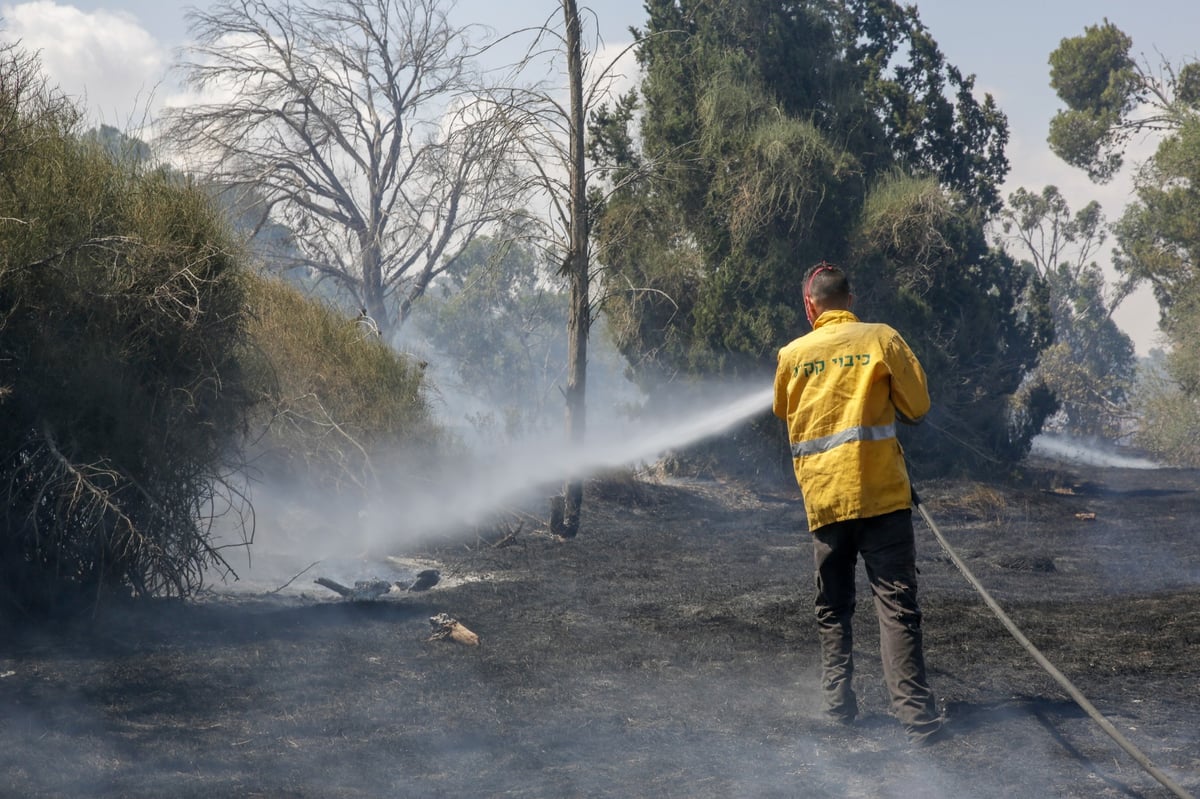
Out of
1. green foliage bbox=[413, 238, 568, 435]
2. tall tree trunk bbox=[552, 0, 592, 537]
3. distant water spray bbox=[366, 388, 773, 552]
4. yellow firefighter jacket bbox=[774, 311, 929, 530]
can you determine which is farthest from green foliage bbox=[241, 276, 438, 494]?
green foliage bbox=[413, 238, 568, 435]

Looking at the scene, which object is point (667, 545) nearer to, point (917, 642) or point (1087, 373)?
point (917, 642)

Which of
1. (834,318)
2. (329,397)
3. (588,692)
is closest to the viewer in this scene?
Answer: (834,318)

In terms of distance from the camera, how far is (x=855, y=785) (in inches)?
150

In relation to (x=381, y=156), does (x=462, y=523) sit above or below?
below

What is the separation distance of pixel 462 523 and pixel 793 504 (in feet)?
18.4

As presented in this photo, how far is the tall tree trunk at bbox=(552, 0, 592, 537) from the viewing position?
11.4 metres

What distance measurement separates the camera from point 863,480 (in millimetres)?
4359

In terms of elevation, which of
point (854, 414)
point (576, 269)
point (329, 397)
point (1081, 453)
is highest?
point (576, 269)

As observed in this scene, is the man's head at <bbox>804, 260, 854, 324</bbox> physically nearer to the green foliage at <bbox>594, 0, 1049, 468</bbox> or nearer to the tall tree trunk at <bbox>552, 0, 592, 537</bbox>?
the tall tree trunk at <bbox>552, 0, 592, 537</bbox>

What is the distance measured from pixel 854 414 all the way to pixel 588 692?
1.99 meters

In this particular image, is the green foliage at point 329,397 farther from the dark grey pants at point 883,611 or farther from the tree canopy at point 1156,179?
the tree canopy at point 1156,179

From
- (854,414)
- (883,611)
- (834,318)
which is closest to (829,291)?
(834,318)

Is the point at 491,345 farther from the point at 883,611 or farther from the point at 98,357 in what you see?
the point at 883,611

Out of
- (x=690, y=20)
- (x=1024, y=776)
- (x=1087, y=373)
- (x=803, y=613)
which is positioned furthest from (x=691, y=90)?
(x=1087, y=373)
